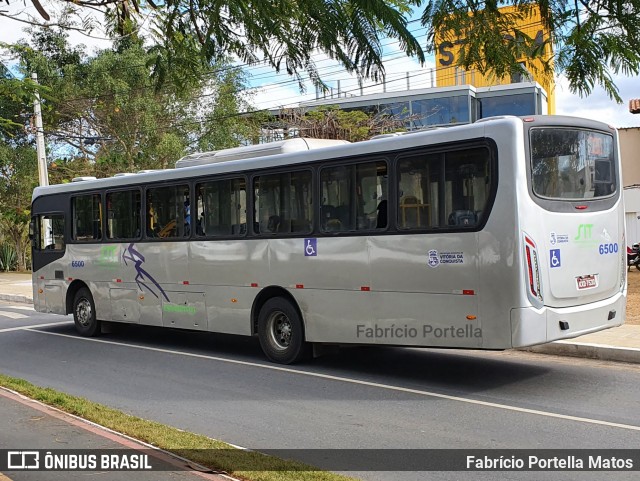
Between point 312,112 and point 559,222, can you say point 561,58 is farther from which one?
point 312,112

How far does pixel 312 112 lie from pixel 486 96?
14.7 metres

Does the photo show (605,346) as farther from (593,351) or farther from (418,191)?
(418,191)

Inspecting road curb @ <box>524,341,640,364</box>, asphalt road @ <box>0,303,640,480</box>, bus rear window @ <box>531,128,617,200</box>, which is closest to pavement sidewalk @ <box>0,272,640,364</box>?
road curb @ <box>524,341,640,364</box>

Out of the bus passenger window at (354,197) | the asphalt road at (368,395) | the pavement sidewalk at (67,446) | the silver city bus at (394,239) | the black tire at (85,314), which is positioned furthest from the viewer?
the black tire at (85,314)

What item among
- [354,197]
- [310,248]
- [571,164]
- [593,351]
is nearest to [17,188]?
[310,248]

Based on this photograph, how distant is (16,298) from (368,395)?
59.6 feet

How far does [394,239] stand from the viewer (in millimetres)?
9297

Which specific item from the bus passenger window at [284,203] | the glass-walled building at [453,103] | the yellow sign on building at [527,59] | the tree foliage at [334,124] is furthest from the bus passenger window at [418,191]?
the glass-walled building at [453,103]

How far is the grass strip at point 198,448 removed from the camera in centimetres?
539

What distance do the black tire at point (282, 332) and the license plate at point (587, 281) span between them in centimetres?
394

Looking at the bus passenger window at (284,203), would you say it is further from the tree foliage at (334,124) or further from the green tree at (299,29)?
the tree foliage at (334,124)

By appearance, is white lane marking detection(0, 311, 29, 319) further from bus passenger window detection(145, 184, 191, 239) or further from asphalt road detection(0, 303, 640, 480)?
bus passenger window detection(145, 184, 191, 239)

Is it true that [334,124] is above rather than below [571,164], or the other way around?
above

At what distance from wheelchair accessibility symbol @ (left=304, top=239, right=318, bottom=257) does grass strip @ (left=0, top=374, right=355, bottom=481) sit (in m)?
3.75
